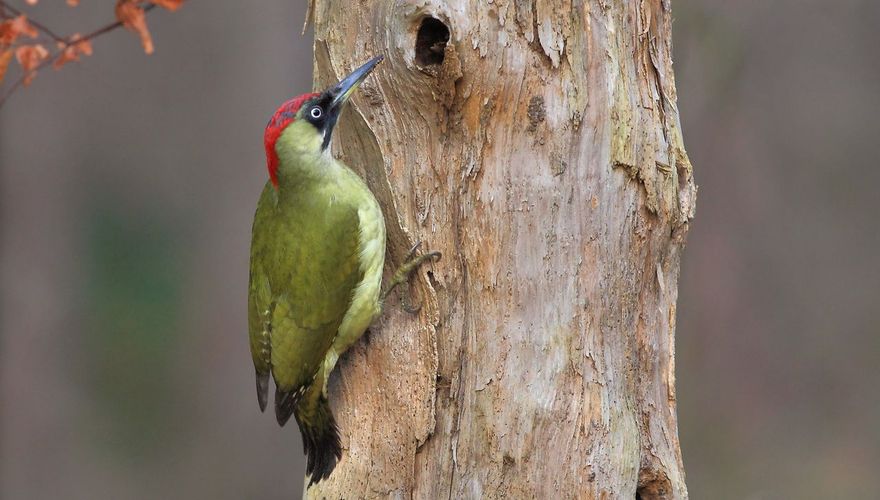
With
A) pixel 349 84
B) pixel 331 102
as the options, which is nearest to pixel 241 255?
pixel 331 102

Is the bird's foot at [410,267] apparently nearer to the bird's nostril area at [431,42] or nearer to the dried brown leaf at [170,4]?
the bird's nostril area at [431,42]

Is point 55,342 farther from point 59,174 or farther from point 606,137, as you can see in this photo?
point 606,137

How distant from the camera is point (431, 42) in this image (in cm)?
Result: 338

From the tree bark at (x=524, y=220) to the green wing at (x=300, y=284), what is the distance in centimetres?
27

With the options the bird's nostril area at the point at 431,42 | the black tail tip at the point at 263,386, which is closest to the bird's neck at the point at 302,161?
the bird's nostril area at the point at 431,42

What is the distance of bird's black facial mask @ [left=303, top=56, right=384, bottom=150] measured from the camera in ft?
11.2

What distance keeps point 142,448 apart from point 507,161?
17.3 feet

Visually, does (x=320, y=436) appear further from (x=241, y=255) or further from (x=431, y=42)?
(x=241, y=255)

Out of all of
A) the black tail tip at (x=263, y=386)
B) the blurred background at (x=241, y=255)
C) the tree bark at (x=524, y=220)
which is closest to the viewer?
the tree bark at (x=524, y=220)

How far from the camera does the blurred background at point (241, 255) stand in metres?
7.47

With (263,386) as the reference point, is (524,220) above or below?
above

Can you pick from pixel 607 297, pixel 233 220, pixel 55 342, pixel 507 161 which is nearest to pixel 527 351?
pixel 607 297

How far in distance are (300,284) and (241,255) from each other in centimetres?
386

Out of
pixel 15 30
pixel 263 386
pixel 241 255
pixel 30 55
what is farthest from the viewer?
pixel 241 255
